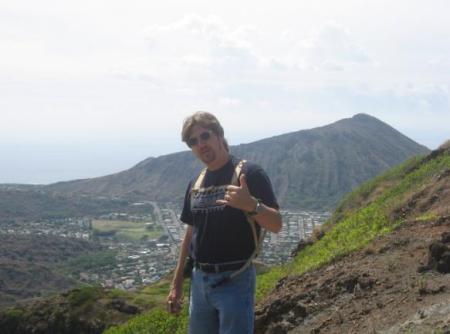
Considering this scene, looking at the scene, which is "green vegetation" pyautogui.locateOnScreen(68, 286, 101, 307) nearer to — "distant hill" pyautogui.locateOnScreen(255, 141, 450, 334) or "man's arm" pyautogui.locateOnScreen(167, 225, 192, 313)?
"distant hill" pyautogui.locateOnScreen(255, 141, 450, 334)

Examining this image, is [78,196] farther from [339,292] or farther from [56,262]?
[339,292]

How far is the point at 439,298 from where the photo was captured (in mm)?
7961

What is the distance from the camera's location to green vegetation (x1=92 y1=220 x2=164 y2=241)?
470 feet

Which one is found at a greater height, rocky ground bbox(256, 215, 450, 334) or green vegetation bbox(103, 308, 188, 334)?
rocky ground bbox(256, 215, 450, 334)

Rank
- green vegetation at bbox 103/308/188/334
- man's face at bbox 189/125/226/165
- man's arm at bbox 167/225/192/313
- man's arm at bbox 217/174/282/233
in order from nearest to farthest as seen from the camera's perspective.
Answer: man's arm at bbox 217/174/282/233, man's face at bbox 189/125/226/165, man's arm at bbox 167/225/192/313, green vegetation at bbox 103/308/188/334

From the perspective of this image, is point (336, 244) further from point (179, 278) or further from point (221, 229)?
point (221, 229)

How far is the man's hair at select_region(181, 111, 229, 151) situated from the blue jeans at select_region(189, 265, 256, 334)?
1432 millimetres

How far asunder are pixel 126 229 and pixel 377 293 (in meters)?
150

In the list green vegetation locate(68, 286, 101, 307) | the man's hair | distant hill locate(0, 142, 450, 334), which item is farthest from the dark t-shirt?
green vegetation locate(68, 286, 101, 307)

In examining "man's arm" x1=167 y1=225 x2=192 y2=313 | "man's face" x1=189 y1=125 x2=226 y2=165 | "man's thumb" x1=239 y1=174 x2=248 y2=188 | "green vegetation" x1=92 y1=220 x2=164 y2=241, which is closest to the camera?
"man's thumb" x1=239 y1=174 x2=248 y2=188

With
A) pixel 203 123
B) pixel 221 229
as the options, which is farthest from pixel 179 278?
pixel 203 123

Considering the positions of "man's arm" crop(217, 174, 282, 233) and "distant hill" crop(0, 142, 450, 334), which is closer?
"man's arm" crop(217, 174, 282, 233)

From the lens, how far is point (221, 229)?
591 cm

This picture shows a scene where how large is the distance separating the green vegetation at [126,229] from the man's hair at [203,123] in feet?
439
